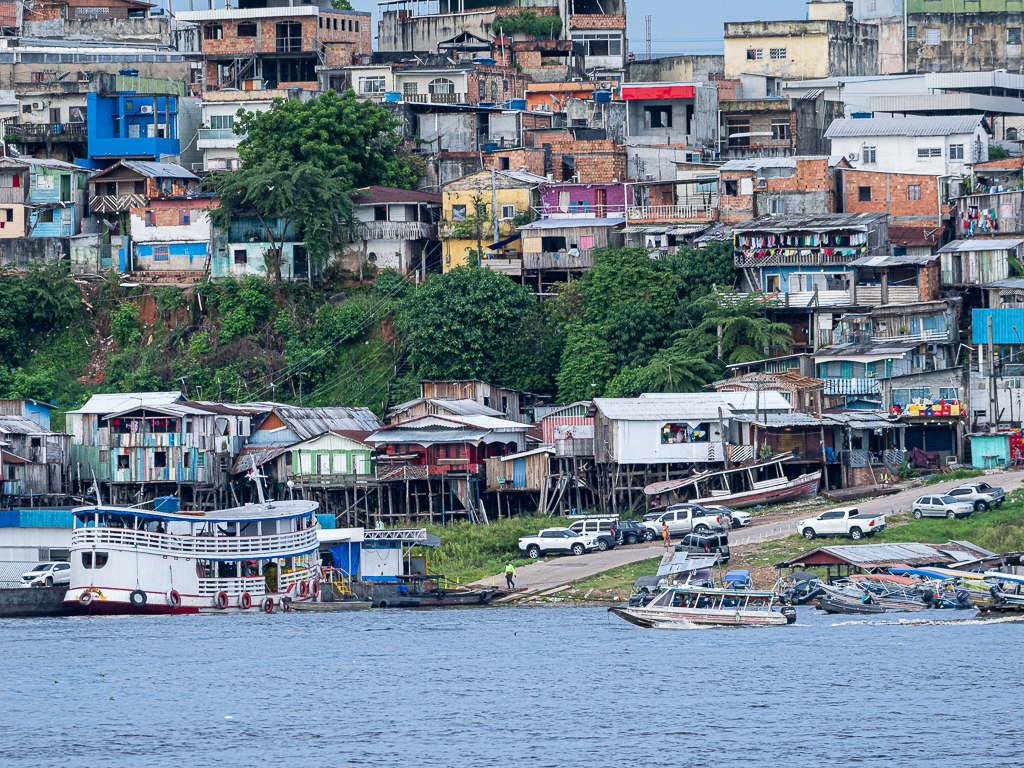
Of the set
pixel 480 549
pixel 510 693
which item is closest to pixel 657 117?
pixel 480 549

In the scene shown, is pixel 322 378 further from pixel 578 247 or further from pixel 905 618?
pixel 905 618

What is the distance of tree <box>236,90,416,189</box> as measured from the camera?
92812 mm

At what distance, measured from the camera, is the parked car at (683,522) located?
71.6 m

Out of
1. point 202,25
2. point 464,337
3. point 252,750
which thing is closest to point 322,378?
point 464,337

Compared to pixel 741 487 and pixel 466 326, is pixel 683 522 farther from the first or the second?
pixel 466 326

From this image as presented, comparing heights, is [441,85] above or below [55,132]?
above

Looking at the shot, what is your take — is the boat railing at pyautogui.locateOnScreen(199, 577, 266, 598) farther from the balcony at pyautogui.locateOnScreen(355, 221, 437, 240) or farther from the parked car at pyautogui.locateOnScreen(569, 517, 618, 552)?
the balcony at pyautogui.locateOnScreen(355, 221, 437, 240)

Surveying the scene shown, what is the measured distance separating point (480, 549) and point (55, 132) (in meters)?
41.3

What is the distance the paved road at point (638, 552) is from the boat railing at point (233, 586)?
7.75 metres

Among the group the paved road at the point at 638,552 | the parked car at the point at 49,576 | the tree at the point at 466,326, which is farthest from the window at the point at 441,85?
the parked car at the point at 49,576

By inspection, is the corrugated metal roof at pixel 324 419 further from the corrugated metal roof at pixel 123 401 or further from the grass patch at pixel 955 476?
the grass patch at pixel 955 476

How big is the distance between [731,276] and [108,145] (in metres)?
35.2

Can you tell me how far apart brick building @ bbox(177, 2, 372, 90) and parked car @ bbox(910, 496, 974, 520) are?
5182cm

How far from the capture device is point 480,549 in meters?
74.1
